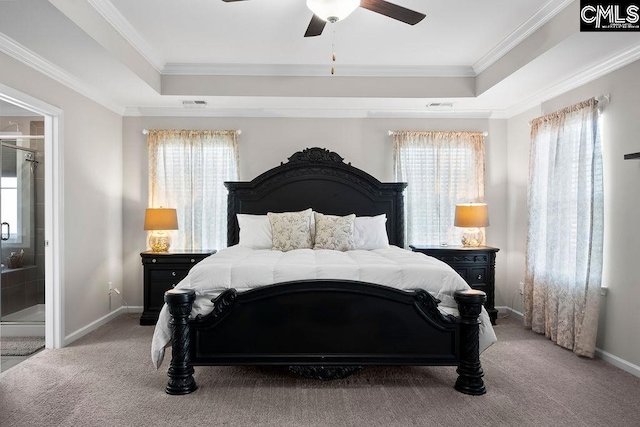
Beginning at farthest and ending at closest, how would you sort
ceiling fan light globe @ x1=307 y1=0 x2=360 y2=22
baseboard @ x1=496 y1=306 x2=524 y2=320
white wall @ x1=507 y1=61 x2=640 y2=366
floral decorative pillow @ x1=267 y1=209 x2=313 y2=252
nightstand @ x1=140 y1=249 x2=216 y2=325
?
baseboard @ x1=496 y1=306 x2=524 y2=320 → nightstand @ x1=140 y1=249 x2=216 y2=325 → floral decorative pillow @ x1=267 y1=209 x2=313 y2=252 → white wall @ x1=507 y1=61 x2=640 y2=366 → ceiling fan light globe @ x1=307 y1=0 x2=360 y2=22

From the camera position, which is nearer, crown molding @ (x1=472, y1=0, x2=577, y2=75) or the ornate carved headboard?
crown molding @ (x1=472, y1=0, x2=577, y2=75)

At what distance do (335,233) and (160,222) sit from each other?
197cm

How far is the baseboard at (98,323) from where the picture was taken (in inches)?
148

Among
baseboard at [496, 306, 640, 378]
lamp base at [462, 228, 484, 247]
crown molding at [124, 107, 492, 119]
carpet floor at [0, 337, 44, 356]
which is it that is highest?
crown molding at [124, 107, 492, 119]

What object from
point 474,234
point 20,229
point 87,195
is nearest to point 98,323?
point 87,195

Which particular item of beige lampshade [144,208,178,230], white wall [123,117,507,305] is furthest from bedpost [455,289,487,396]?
beige lampshade [144,208,178,230]

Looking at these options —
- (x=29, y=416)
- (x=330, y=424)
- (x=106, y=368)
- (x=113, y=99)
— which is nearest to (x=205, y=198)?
(x=113, y=99)

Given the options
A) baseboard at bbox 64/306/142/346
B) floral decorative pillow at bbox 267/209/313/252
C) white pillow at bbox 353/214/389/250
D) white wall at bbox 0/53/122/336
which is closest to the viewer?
white wall at bbox 0/53/122/336

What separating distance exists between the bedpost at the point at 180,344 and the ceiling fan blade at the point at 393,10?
217 cm

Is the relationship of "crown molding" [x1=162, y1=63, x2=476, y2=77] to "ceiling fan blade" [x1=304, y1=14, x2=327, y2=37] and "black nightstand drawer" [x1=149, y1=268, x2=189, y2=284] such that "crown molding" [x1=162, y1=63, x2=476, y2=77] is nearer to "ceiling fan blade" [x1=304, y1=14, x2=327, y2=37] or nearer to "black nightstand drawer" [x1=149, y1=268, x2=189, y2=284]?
"ceiling fan blade" [x1=304, y1=14, x2=327, y2=37]

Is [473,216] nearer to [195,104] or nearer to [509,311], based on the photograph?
[509,311]

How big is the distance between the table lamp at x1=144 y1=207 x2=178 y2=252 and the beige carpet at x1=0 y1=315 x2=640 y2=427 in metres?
1.42

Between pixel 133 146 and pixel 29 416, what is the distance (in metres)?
3.26

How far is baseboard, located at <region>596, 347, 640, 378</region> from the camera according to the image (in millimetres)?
3004
